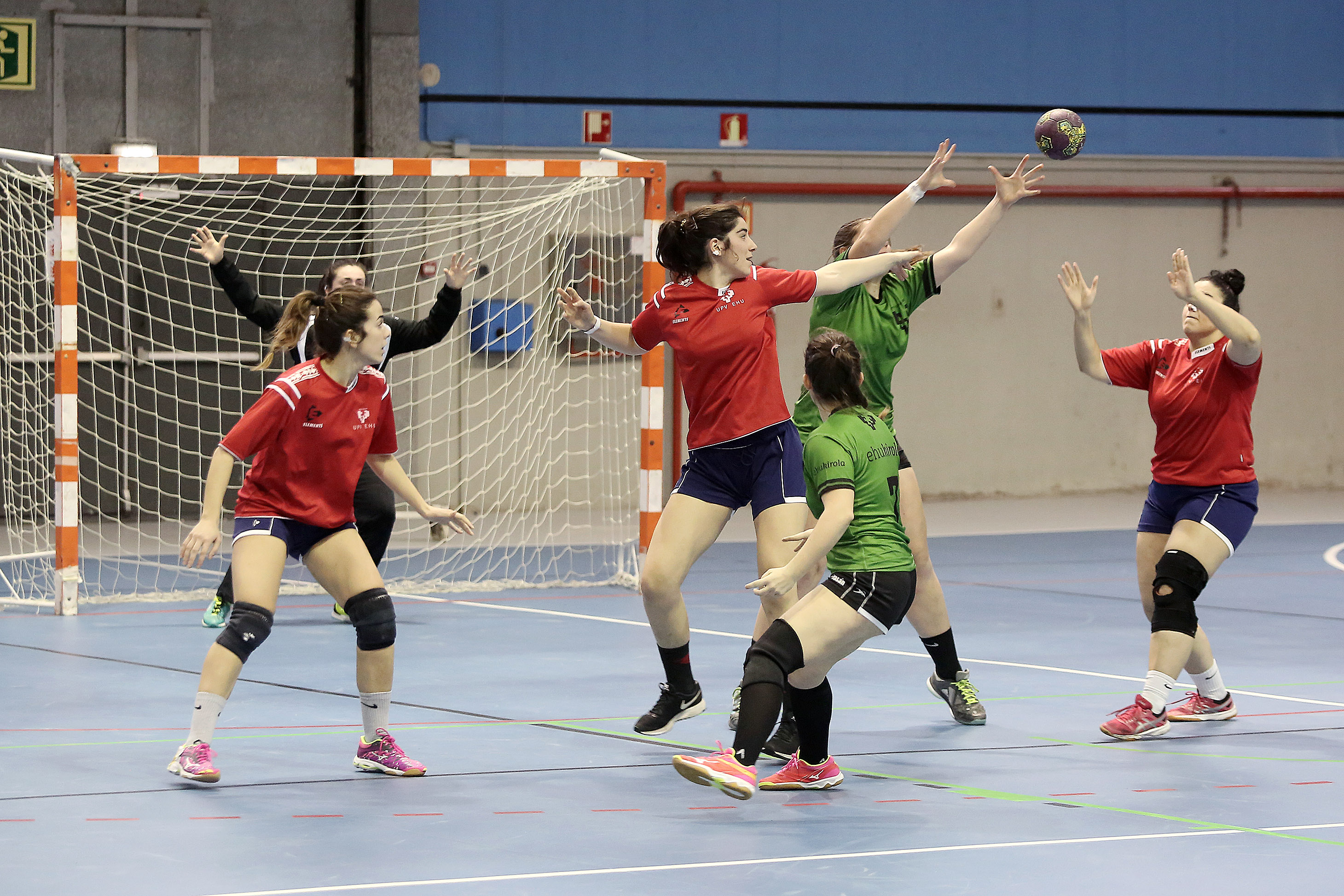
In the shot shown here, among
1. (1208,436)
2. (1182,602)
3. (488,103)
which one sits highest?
(488,103)

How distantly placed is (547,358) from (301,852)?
10.1m

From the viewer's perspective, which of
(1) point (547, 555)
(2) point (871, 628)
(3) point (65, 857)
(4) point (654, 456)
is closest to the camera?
(3) point (65, 857)

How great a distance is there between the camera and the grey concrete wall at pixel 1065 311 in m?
15.8

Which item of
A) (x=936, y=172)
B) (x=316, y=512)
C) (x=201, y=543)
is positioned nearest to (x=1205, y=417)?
(x=936, y=172)

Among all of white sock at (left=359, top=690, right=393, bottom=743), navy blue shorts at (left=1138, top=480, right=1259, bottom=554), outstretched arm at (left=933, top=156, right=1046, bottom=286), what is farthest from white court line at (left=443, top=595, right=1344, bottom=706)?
white sock at (left=359, top=690, right=393, bottom=743)

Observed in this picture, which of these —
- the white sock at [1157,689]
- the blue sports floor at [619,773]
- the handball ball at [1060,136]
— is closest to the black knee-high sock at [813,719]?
the blue sports floor at [619,773]

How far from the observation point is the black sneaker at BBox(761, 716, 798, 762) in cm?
595

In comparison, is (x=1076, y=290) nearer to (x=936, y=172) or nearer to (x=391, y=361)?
(x=936, y=172)

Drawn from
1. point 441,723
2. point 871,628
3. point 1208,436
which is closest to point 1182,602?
point 1208,436

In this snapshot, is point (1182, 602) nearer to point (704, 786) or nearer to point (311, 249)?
point (704, 786)

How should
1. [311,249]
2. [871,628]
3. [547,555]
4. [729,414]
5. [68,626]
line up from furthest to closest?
[311,249] < [547,555] < [68,626] < [729,414] < [871,628]

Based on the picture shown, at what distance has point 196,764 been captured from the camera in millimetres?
5523

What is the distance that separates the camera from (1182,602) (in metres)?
6.52

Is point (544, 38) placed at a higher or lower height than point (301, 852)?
higher
